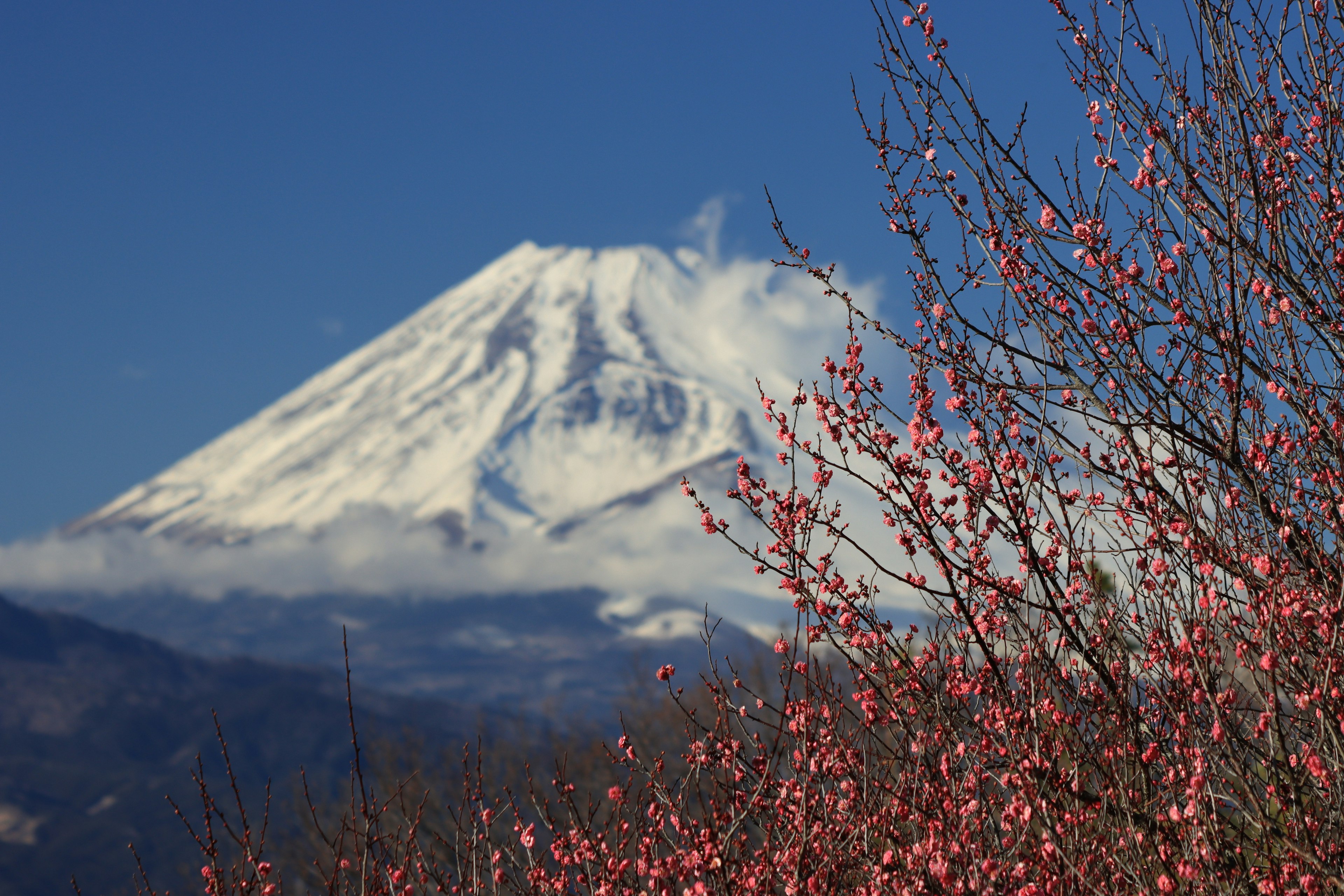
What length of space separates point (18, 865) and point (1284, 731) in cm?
17002

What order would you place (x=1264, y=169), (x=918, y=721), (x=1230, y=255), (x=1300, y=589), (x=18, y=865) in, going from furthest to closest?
(x=18, y=865), (x=918, y=721), (x=1264, y=169), (x=1230, y=255), (x=1300, y=589)

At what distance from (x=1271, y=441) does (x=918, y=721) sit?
238 centimetres

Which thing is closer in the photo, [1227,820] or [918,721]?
[1227,820]

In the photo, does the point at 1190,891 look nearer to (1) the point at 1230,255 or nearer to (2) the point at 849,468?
(2) the point at 849,468

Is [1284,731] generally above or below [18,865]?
above

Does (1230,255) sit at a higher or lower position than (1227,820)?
→ higher

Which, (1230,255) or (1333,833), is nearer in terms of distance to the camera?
(1333,833)

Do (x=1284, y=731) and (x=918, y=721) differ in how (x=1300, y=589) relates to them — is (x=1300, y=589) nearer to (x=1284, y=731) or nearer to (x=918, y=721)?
(x=1284, y=731)

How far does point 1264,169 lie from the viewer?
5.67m

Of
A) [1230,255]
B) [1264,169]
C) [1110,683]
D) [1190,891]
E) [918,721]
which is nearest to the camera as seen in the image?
[1190,891]

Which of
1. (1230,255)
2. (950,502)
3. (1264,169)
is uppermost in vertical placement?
(1264,169)

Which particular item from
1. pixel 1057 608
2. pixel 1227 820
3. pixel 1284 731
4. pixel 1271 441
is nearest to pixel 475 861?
pixel 1057 608

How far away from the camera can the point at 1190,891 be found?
13.5ft

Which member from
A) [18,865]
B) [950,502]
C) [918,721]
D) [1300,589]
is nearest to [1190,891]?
[1300,589]
